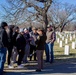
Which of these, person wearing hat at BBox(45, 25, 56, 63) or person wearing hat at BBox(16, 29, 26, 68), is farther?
person wearing hat at BBox(45, 25, 56, 63)

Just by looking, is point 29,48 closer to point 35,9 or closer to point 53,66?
point 53,66

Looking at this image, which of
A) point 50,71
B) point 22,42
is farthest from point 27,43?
point 50,71

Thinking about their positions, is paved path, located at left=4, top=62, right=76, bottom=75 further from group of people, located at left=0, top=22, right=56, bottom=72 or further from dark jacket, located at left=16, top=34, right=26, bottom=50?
dark jacket, located at left=16, top=34, right=26, bottom=50

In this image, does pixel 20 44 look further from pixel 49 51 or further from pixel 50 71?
pixel 49 51

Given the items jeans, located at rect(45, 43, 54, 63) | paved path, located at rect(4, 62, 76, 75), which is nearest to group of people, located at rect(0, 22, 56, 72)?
jeans, located at rect(45, 43, 54, 63)

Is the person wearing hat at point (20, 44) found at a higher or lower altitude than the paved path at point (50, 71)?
higher

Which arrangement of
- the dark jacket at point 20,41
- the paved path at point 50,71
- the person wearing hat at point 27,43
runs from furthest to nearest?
the person wearing hat at point 27,43 → the dark jacket at point 20,41 → the paved path at point 50,71

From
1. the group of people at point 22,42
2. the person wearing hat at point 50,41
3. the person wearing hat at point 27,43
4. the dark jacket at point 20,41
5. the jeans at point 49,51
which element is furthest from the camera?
the jeans at point 49,51

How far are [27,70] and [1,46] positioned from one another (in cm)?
215

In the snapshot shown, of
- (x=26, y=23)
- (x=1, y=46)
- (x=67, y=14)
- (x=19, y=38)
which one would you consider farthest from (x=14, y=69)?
(x=67, y=14)

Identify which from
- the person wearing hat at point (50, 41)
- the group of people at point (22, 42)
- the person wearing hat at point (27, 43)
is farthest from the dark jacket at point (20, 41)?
the person wearing hat at point (50, 41)

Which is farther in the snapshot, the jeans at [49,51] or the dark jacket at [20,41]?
the jeans at [49,51]

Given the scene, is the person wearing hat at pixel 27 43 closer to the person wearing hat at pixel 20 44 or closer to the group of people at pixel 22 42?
the group of people at pixel 22 42

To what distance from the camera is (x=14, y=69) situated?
12.1 meters
